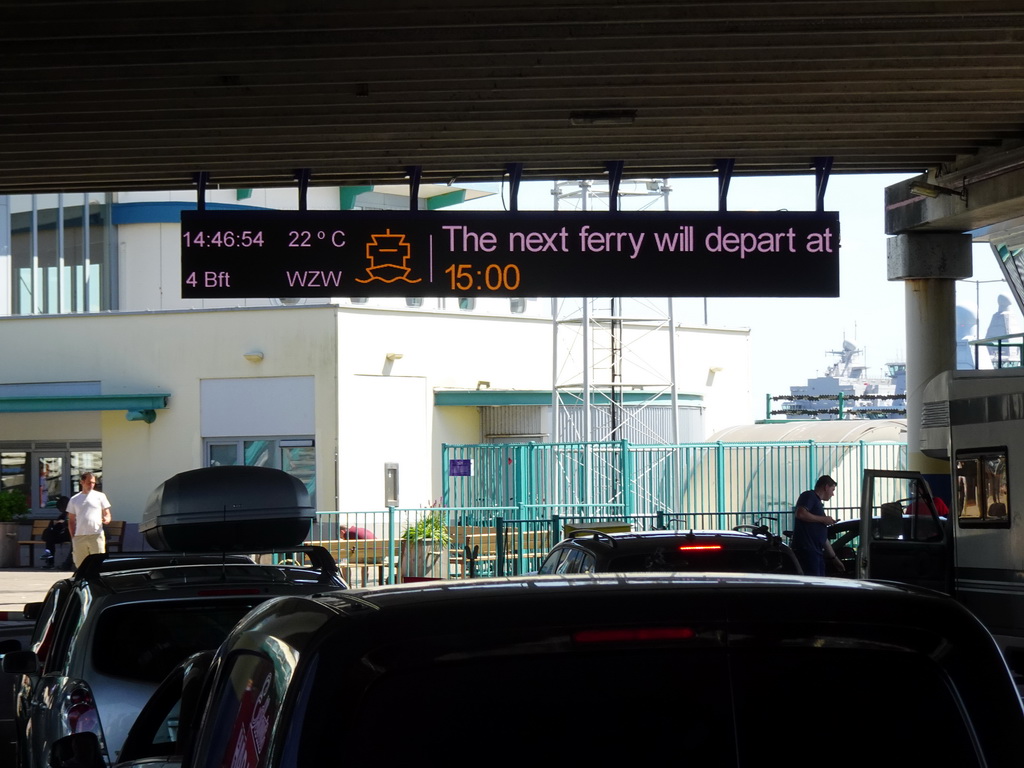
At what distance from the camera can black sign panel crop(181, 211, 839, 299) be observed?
1177 cm

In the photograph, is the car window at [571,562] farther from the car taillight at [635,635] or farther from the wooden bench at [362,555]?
the wooden bench at [362,555]

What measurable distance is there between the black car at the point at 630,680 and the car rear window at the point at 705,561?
22.1 feet

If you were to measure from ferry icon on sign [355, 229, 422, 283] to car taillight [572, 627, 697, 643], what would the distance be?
31.1 feet

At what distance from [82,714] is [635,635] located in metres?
4.29

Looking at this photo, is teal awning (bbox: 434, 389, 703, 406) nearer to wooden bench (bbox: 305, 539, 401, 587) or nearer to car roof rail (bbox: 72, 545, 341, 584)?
wooden bench (bbox: 305, 539, 401, 587)

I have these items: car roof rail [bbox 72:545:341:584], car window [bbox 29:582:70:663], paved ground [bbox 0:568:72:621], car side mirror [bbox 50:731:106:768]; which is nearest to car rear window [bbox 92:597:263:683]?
car roof rail [bbox 72:545:341:584]

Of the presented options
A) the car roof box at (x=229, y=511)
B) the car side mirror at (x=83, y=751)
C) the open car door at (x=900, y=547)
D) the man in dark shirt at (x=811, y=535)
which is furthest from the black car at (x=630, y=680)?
the man in dark shirt at (x=811, y=535)

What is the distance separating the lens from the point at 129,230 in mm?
36219

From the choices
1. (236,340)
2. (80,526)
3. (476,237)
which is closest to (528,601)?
(476,237)

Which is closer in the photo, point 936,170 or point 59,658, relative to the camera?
point 59,658

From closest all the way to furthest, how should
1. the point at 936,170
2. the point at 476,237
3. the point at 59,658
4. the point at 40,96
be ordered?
the point at 59,658 → the point at 40,96 → the point at 476,237 → the point at 936,170

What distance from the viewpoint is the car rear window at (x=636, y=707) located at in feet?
7.97

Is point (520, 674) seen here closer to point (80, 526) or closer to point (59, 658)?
point (59, 658)

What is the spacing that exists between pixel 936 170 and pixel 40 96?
32.1 ft
